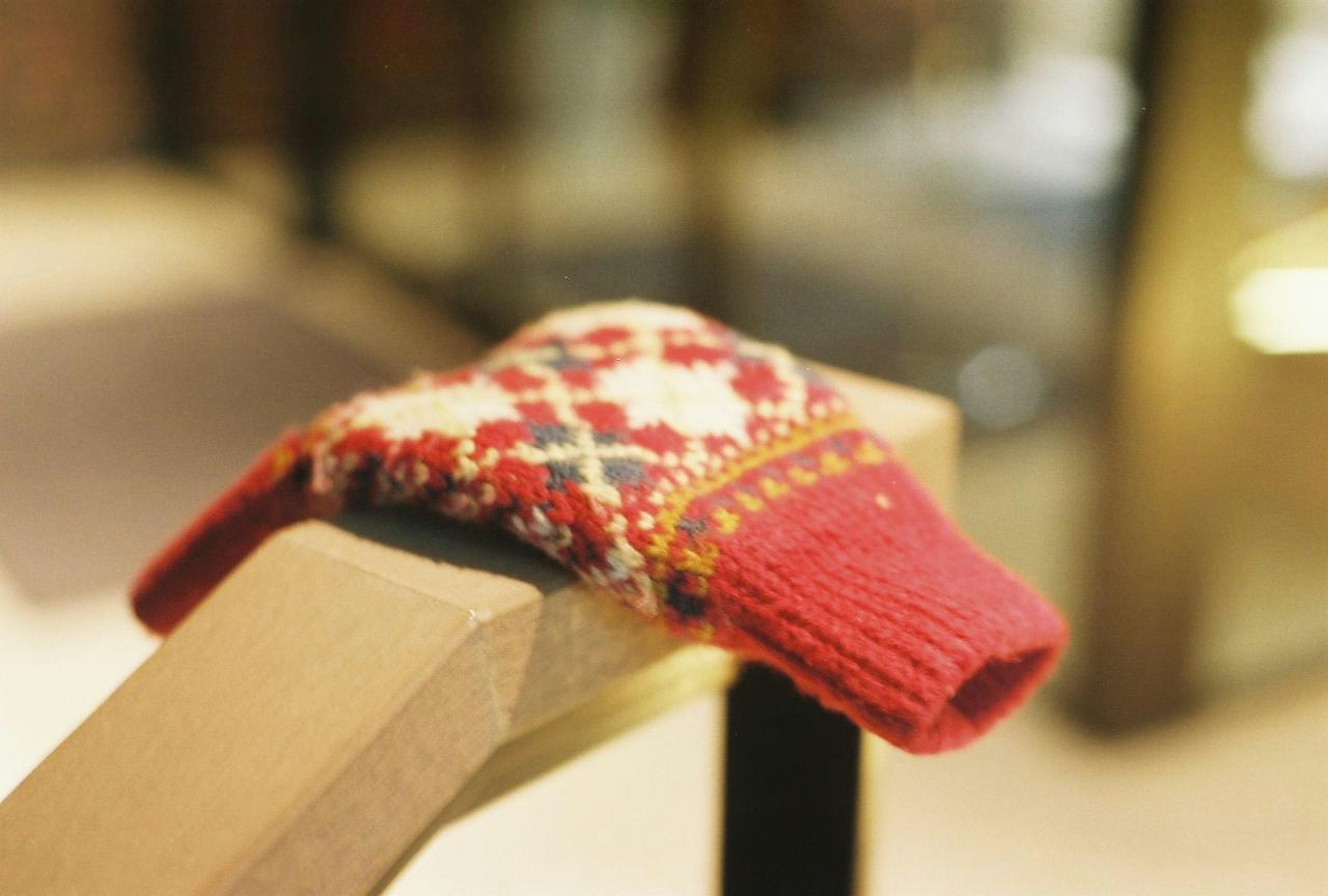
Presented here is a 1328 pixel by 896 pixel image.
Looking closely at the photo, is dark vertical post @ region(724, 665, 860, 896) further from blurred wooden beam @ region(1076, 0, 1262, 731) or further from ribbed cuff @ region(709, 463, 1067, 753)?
blurred wooden beam @ region(1076, 0, 1262, 731)

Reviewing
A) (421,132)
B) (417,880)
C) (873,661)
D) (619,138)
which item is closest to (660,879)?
(417,880)

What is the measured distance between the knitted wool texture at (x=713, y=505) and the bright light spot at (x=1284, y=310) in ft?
4.24

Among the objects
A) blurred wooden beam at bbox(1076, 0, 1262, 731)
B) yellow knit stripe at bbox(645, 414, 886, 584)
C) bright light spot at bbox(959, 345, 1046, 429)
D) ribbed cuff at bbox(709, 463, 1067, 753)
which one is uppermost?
yellow knit stripe at bbox(645, 414, 886, 584)

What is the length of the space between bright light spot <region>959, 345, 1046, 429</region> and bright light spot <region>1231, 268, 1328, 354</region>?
0.89m

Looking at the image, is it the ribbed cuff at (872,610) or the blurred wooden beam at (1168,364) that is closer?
the ribbed cuff at (872,610)

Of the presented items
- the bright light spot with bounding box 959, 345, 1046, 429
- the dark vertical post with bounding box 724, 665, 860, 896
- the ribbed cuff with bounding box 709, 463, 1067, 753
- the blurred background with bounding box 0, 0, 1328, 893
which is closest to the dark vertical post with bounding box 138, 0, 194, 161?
the blurred background with bounding box 0, 0, 1328, 893

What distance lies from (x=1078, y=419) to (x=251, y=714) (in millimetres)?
1554

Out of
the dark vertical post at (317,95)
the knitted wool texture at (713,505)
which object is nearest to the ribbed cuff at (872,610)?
the knitted wool texture at (713,505)

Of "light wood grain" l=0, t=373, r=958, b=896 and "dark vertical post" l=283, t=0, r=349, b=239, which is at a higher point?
"light wood grain" l=0, t=373, r=958, b=896

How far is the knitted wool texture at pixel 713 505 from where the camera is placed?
1.57 feet

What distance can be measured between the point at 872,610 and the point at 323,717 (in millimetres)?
198

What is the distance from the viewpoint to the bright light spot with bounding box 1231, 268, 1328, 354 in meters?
1.70

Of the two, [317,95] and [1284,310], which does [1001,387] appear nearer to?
[1284,310]

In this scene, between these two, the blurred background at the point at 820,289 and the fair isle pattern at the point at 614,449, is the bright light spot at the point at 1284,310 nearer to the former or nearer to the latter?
the blurred background at the point at 820,289
